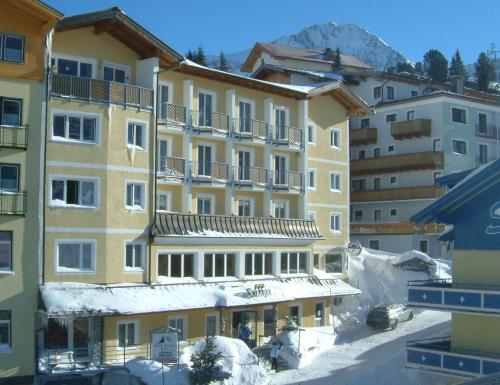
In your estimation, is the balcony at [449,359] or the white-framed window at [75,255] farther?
the white-framed window at [75,255]

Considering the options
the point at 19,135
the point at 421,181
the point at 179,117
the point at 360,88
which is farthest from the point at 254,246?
the point at 360,88

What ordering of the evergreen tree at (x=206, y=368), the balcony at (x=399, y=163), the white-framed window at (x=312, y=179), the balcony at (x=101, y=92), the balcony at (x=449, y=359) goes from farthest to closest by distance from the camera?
the balcony at (x=399, y=163), the white-framed window at (x=312, y=179), the balcony at (x=101, y=92), the evergreen tree at (x=206, y=368), the balcony at (x=449, y=359)

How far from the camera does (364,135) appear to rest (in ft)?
228

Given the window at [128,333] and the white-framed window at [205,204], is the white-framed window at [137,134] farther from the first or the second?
the window at [128,333]

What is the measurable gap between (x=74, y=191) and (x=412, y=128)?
37261mm

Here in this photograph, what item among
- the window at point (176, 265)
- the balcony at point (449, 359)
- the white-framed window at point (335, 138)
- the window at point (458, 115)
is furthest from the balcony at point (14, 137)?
the window at point (458, 115)

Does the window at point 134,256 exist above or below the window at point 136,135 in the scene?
below

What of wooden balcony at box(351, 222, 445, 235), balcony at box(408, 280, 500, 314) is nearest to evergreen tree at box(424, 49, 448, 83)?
wooden balcony at box(351, 222, 445, 235)

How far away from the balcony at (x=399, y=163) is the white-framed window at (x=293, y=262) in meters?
22.2

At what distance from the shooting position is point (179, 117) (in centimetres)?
4056

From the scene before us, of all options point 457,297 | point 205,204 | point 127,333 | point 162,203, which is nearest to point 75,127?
point 162,203

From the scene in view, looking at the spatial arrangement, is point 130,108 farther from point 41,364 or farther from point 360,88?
point 360,88

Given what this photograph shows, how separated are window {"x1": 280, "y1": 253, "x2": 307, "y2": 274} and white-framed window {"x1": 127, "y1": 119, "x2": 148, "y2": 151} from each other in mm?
11578

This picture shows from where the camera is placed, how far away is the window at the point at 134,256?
3731 cm
